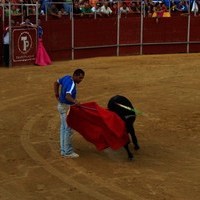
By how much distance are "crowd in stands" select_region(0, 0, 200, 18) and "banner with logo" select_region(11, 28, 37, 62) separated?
1294 mm

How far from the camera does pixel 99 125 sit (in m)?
7.54

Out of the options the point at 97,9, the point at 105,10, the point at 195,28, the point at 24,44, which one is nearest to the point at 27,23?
the point at 24,44

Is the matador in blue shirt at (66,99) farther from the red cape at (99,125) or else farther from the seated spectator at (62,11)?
the seated spectator at (62,11)

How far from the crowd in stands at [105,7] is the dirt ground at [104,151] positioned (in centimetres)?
468

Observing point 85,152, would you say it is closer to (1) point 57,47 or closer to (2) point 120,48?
(1) point 57,47

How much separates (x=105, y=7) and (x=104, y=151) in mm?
13498

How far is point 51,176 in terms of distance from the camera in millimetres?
6816

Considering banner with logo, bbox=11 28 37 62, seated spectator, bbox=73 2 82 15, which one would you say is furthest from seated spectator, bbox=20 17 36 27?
seated spectator, bbox=73 2 82 15

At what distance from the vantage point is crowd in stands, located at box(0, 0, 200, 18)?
1917cm

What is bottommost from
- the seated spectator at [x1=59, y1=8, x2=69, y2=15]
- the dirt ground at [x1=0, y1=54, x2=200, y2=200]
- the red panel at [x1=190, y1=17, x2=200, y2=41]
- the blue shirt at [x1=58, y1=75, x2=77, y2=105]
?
the dirt ground at [x1=0, y1=54, x2=200, y2=200]

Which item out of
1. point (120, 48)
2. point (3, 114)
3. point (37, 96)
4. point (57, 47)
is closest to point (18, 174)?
→ point (3, 114)

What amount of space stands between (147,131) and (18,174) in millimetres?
2968

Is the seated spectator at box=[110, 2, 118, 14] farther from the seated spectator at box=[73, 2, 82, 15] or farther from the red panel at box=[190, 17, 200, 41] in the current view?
the red panel at box=[190, 17, 200, 41]

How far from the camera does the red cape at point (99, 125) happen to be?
24.5ft
